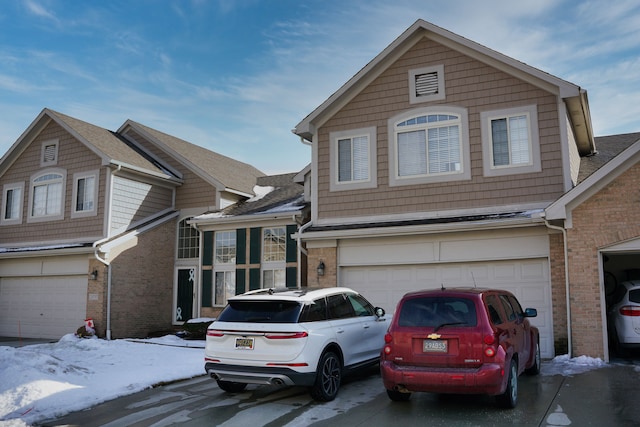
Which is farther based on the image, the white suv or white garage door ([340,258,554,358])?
white garage door ([340,258,554,358])

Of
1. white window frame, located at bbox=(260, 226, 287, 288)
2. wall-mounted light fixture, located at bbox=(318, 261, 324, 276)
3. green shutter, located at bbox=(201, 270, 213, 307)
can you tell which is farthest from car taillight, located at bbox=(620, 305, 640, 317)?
green shutter, located at bbox=(201, 270, 213, 307)

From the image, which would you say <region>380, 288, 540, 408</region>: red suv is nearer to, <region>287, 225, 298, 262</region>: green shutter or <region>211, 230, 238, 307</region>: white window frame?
<region>287, 225, 298, 262</region>: green shutter

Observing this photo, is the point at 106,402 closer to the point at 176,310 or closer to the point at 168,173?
the point at 176,310

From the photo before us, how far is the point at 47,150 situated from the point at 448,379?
18.0 m

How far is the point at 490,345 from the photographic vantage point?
6.84m

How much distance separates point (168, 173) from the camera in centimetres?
2025

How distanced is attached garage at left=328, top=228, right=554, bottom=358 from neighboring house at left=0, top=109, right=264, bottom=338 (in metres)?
6.88

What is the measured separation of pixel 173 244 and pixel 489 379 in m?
15.1

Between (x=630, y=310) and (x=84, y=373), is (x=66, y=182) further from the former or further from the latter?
(x=630, y=310)

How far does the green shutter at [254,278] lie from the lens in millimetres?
17672

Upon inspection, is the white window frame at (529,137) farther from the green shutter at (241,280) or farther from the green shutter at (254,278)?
the green shutter at (241,280)

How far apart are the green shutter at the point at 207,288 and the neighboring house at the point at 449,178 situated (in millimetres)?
5135

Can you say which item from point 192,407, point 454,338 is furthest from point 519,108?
point 192,407

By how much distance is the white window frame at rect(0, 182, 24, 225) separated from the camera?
66.4ft
